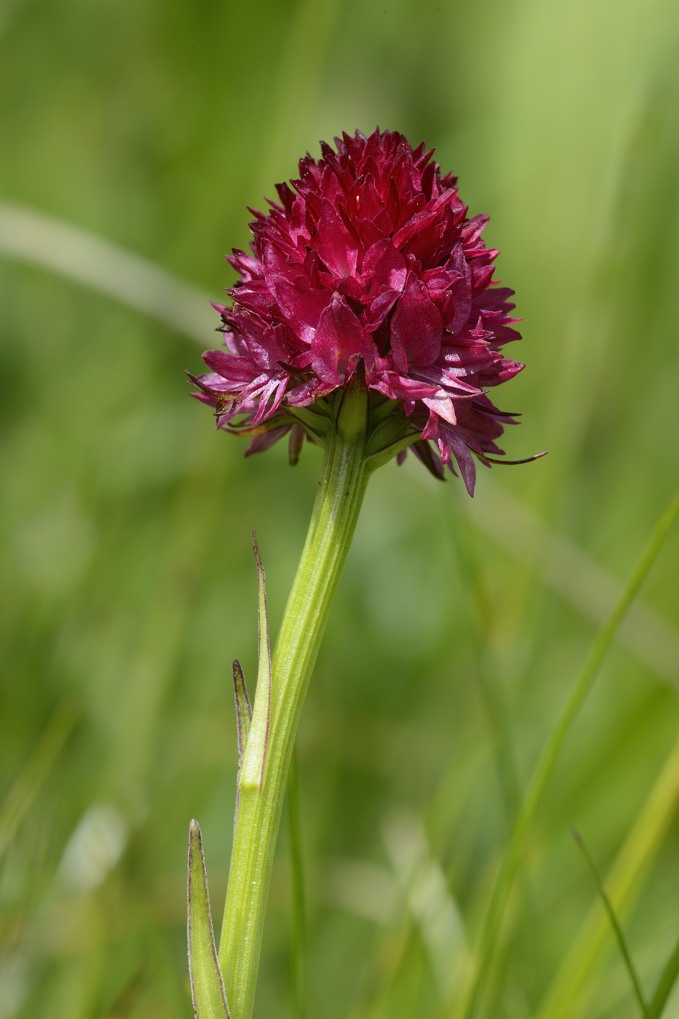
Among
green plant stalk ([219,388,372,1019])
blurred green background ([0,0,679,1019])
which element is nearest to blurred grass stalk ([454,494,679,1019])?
blurred green background ([0,0,679,1019])

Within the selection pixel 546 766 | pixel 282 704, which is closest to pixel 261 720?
pixel 282 704

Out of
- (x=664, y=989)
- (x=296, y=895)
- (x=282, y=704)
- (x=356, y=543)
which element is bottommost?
(x=356, y=543)

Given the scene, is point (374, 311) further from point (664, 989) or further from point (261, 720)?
point (664, 989)

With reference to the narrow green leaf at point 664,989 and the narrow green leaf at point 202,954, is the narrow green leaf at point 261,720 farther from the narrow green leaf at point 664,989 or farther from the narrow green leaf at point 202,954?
the narrow green leaf at point 664,989

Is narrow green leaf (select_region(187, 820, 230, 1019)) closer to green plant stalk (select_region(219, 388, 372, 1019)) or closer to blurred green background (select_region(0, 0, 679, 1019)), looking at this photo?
green plant stalk (select_region(219, 388, 372, 1019))

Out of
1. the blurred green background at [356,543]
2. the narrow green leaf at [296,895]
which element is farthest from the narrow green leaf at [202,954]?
the blurred green background at [356,543]

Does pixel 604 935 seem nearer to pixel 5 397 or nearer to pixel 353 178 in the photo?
pixel 353 178
